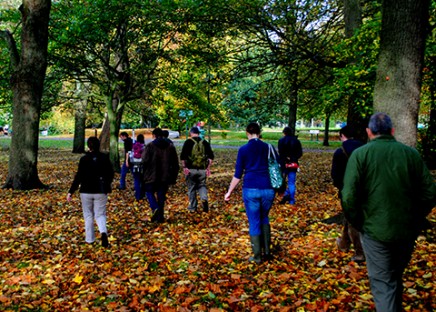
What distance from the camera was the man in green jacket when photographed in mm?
3328

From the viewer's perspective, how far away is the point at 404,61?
230 inches

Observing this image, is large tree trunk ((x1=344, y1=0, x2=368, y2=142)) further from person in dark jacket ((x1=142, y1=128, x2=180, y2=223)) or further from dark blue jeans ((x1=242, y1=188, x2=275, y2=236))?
dark blue jeans ((x1=242, y1=188, x2=275, y2=236))

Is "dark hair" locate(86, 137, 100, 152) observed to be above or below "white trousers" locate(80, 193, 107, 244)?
above

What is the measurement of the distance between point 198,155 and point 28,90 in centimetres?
648

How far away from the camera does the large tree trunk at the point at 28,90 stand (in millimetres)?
11492

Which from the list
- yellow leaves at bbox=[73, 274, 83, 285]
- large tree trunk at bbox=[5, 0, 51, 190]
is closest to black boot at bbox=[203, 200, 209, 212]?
yellow leaves at bbox=[73, 274, 83, 285]

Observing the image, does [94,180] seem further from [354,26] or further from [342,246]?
[354,26]

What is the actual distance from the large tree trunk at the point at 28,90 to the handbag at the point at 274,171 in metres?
9.20

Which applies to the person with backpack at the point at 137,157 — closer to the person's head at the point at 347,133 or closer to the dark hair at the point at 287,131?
the dark hair at the point at 287,131

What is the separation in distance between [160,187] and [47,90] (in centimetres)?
1283

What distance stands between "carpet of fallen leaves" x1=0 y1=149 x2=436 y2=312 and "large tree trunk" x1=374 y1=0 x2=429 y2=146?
2.09 m

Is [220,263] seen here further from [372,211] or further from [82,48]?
[82,48]

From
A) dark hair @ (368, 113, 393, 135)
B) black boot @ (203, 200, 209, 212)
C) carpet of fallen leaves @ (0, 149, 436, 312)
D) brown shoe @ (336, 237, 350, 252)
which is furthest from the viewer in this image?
black boot @ (203, 200, 209, 212)

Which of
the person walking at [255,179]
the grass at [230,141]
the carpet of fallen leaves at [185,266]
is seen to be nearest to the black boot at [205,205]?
the carpet of fallen leaves at [185,266]
